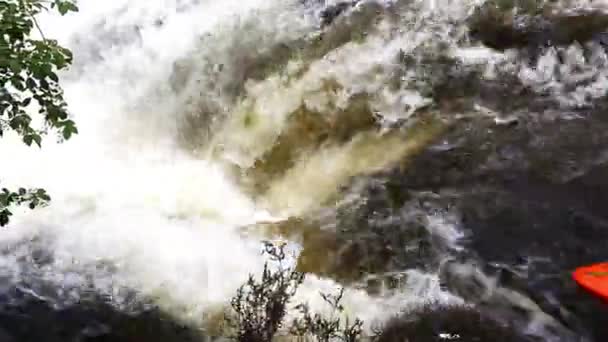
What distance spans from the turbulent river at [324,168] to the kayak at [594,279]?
9 centimetres

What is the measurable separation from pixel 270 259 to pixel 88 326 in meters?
1.20

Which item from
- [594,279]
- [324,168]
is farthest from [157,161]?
[594,279]

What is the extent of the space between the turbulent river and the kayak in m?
0.09

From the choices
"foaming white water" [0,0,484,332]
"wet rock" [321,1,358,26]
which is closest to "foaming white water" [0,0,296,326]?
"foaming white water" [0,0,484,332]

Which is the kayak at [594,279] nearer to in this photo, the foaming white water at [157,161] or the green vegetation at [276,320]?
the foaming white water at [157,161]

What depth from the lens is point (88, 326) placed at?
205 inches

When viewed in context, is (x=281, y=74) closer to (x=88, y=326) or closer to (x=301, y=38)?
(x=301, y=38)

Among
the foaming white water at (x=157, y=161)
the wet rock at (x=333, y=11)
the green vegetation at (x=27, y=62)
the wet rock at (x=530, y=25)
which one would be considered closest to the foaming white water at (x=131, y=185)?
the foaming white water at (x=157, y=161)

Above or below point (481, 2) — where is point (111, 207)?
below

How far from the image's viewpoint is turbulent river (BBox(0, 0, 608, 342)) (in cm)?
520

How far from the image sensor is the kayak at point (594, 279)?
16.0 ft

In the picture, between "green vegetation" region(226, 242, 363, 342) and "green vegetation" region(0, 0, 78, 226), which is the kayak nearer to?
"green vegetation" region(226, 242, 363, 342)

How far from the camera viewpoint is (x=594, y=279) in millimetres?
4980

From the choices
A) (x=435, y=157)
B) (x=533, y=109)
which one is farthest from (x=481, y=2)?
(x=435, y=157)
